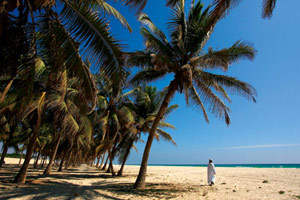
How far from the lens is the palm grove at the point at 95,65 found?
3.96 m

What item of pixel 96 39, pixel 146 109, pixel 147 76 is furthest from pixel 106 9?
pixel 146 109

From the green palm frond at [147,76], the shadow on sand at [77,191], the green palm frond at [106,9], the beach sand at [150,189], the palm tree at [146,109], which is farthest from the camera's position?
the palm tree at [146,109]

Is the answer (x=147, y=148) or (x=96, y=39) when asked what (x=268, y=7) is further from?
(x=147, y=148)

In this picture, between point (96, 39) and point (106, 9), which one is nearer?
point (96, 39)

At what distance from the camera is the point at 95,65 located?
388 cm

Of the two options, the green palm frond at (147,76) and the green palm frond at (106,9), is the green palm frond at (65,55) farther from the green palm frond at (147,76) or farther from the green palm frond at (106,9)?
the green palm frond at (147,76)

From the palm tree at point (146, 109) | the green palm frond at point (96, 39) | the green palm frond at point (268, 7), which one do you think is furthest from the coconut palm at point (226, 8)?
the palm tree at point (146, 109)

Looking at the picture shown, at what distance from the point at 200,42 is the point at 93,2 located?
6460 millimetres

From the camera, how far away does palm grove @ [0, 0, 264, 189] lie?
3.96 metres

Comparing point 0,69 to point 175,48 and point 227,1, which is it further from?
point 175,48

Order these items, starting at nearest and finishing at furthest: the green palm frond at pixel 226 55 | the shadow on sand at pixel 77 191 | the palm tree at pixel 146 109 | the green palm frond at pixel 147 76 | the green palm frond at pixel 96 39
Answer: the green palm frond at pixel 96 39 < the shadow on sand at pixel 77 191 < the green palm frond at pixel 226 55 < the green palm frond at pixel 147 76 < the palm tree at pixel 146 109

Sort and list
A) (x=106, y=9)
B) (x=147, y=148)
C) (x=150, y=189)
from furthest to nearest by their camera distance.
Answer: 1. (x=147, y=148)
2. (x=150, y=189)
3. (x=106, y=9)

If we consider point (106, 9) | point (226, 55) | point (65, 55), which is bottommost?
point (65, 55)

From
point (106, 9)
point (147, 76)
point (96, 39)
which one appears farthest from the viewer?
point (147, 76)
